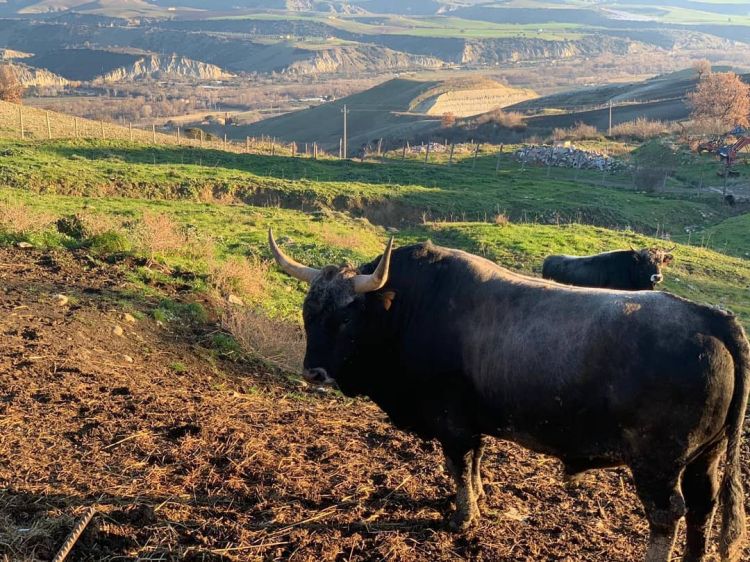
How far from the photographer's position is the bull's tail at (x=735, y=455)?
5.16 metres

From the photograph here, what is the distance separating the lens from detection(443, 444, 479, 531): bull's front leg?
6.39 meters

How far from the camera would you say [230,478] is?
6766 millimetres

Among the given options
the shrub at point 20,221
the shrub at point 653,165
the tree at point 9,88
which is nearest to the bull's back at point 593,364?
the shrub at point 20,221

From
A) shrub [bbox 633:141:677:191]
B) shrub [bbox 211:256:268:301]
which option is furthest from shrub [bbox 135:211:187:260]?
shrub [bbox 633:141:677:191]

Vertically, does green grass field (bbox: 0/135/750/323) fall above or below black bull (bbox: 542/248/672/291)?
below

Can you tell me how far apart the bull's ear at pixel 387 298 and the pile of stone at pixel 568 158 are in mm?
43787

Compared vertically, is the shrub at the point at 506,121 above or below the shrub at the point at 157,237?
below

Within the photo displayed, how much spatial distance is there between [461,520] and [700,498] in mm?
1951

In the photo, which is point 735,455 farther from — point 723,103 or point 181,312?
point 723,103

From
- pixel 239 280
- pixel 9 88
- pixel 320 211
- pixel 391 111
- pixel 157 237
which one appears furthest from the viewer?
pixel 391 111

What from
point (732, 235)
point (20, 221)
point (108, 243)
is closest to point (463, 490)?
point (108, 243)

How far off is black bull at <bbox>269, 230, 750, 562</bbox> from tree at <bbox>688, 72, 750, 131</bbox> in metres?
57.2

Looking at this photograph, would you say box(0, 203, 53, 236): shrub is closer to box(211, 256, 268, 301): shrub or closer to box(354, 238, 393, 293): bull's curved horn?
box(211, 256, 268, 301): shrub

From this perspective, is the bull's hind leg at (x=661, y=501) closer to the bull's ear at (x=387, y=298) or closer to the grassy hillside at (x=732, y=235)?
the bull's ear at (x=387, y=298)
